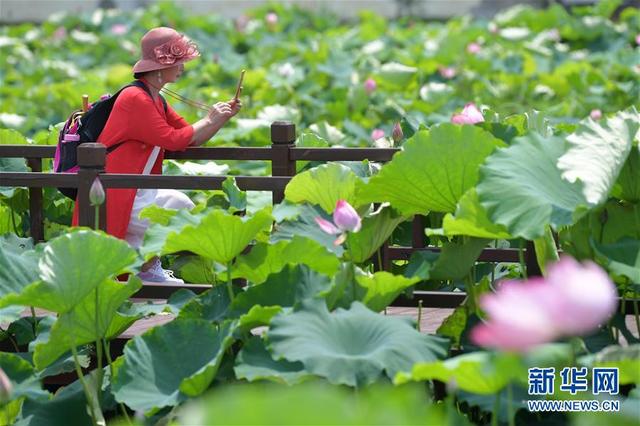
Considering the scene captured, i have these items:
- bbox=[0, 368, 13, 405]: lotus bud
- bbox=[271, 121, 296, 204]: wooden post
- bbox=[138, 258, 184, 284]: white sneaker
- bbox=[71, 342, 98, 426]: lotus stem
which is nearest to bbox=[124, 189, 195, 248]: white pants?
bbox=[138, 258, 184, 284]: white sneaker

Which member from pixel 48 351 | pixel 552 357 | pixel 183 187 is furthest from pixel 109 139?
pixel 552 357

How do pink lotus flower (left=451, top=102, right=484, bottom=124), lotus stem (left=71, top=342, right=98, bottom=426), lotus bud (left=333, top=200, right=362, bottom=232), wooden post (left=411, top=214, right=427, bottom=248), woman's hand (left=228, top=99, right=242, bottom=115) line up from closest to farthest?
lotus bud (left=333, top=200, right=362, bottom=232)
lotus stem (left=71, top=342, right=98, bottom=426)
pink lotus flower (left=451, top=102, right=484, bottom=124)
wooden post (left=411, top=214, right=427, bottom=248)
woman's hand (left=228, top=99, right=242, bottom=115)

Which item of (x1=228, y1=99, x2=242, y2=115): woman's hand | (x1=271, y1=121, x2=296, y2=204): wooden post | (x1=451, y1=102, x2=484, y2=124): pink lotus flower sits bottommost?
(x1=271, y1=121, x2=296, y2=204): wooden post

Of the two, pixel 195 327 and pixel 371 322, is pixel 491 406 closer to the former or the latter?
pixel 371 322

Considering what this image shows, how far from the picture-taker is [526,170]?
240 centimetres

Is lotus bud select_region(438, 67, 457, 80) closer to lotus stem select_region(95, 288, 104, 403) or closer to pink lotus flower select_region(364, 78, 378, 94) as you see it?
pink lotus flower select_region(364, 78, 378, 94)

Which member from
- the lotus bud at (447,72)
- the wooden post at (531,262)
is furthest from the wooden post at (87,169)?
the lotus bud at (447,72)

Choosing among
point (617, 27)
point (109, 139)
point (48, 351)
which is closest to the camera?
point (48, 351)

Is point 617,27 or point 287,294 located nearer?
point 287,294

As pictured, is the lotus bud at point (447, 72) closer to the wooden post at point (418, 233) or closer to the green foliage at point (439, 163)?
the wooden post at point (418, 233)

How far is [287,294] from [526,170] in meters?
0.47

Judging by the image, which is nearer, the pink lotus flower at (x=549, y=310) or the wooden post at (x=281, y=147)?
the pink lotus flower at (x=549, y=310)

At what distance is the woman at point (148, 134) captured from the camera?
3441 millimetres

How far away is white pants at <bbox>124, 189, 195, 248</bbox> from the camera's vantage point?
350 centimetres
